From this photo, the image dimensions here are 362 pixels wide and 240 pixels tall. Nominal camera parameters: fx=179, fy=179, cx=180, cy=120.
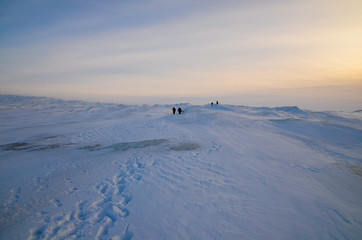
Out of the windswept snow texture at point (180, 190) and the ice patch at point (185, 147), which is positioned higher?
the ice patch at point (185, 147)

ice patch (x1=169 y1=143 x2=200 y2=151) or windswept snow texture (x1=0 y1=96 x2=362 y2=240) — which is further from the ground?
ice patch (x1=169 y1=143 x2=200 y2=151)

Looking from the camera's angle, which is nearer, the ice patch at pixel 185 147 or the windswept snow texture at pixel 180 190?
the windswept snow texture at pixel 180 190

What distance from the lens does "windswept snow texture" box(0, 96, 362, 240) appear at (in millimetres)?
3900

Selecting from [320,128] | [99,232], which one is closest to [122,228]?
[99,232]

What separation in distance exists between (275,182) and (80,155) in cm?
860

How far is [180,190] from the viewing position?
5.41m

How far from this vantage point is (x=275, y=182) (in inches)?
231

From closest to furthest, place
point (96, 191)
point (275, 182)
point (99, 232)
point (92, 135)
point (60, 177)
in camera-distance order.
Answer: point (99, 232) → point (96, 191) → point (275, 182) → point (60, 177) → point (92, 135)

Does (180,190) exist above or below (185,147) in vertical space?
below

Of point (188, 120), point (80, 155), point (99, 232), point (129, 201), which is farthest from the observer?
point (188, 120)

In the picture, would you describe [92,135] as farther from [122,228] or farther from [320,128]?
[320,128]

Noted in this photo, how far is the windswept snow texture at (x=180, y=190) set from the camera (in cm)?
390

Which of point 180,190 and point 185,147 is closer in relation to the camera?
point 180,190

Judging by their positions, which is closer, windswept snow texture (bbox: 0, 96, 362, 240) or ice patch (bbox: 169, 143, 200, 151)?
windswept snow texture (bbox: 0, 96, 362, 240)
